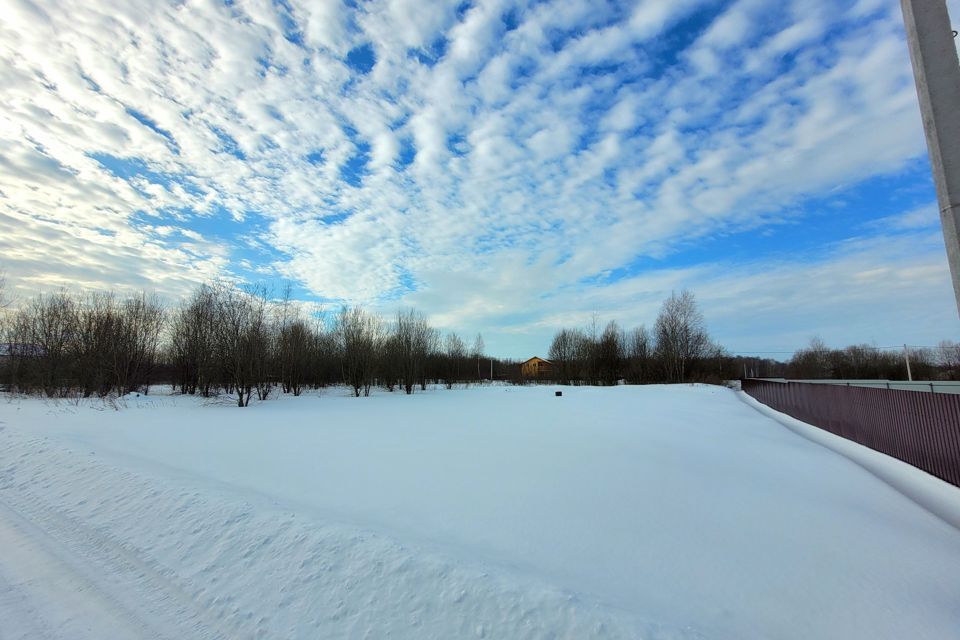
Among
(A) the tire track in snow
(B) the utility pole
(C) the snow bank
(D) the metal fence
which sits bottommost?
(C) the snow bank

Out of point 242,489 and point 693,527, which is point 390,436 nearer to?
point 242,489

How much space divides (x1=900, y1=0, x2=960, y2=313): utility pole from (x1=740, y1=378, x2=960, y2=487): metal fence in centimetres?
655

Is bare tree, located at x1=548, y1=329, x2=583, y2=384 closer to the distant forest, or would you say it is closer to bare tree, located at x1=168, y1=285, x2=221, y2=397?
the distant forest

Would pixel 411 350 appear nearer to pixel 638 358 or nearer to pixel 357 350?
pixel 357 350

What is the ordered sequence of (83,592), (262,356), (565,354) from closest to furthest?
(83,592) < (262,356) < (565,354)

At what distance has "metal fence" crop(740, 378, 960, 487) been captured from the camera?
7840 millimetres

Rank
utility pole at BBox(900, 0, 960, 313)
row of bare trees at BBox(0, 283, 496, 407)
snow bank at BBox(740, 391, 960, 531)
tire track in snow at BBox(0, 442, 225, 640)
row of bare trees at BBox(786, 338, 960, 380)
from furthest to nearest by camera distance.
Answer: row of bare trees at BBox(786, 338, 960, 380)
row of bare trees at BBox(0, 283, 496, 407)
snow bank at BBox(740, 391, 960, 531)
utility pole at BBox(900, 0, 960, 313)
tire track in snow at BBox(0, 442, 225, 640)

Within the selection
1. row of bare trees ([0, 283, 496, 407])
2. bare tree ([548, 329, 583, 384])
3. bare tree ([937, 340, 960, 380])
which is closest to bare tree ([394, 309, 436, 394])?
row of bare trees ([0, 283, 496, 407])

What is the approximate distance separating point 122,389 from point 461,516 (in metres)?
29.8

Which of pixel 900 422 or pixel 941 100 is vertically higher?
pixel 941 100

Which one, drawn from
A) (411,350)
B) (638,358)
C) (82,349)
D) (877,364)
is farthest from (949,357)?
(82,349)

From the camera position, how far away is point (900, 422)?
9.58 meters

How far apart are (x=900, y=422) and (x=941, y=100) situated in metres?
9.15

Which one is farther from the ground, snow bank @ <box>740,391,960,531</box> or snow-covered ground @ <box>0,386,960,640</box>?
snow-covered ground @ <box>0,386,960,640</box>
